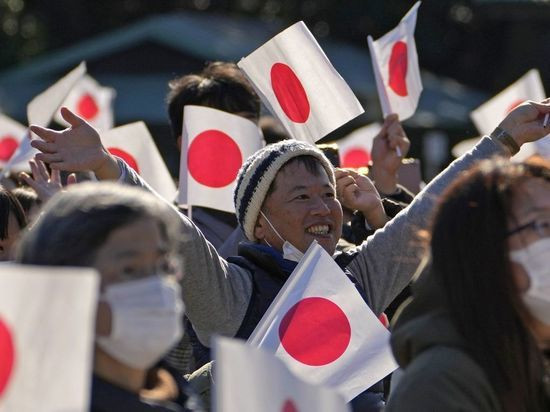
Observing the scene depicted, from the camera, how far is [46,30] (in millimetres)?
32688

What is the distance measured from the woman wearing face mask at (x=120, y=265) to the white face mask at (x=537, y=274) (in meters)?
0.71

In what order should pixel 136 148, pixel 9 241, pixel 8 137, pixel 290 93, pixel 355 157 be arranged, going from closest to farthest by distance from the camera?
1. pixel 9 241
2. pixel 290 93
3. pixel 136 148
4. pixel 8 137
5. pixel 355 157

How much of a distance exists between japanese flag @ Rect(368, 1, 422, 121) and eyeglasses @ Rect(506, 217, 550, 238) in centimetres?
345

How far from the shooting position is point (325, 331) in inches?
185

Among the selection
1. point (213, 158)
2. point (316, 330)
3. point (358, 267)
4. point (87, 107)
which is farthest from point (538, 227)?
point (87, 107)

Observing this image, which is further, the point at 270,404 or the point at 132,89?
the point at 132,89

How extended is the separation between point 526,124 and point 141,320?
2.18 meters

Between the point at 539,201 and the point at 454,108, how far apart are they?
25.1 meters

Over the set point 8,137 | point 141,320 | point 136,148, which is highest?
point 141,320

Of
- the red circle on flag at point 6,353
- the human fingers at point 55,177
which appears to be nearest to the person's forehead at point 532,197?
the red circle on flag at point 6,353

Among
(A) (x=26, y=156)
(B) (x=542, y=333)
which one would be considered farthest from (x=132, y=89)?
(B) (x=542, y=333)

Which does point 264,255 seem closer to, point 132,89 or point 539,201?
point 539,201

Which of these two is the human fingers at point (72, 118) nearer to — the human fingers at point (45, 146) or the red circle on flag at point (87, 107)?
the human fingers at point (45, 146)

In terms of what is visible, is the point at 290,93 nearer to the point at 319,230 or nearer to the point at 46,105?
the point at 319,230
